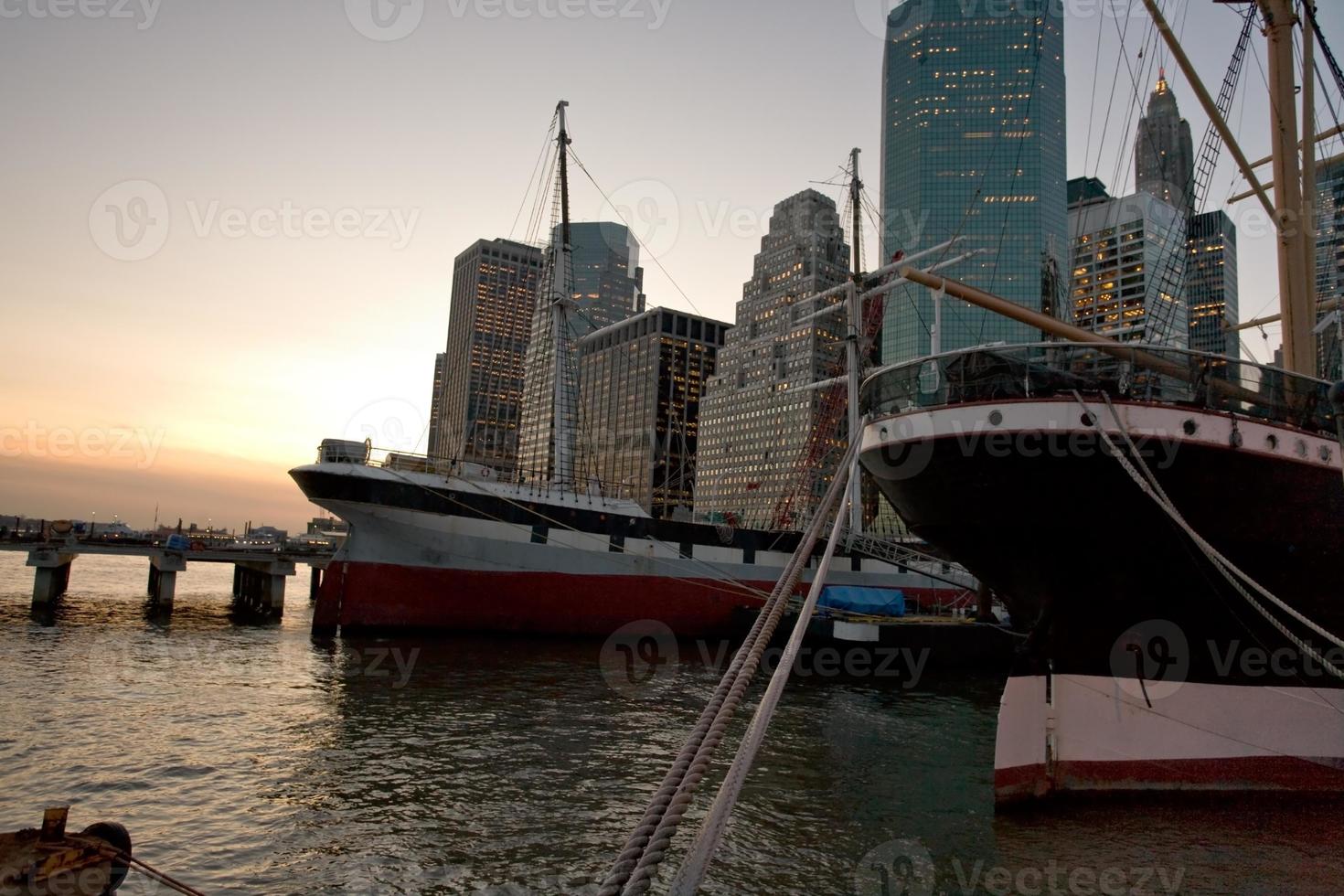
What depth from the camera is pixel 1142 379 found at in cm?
949

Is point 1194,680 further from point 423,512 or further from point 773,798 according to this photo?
point 423,512

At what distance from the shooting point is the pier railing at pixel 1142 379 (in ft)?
31.0

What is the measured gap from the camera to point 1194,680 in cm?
961

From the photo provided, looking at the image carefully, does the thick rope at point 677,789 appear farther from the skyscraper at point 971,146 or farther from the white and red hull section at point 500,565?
the skyscraper at point 971,146

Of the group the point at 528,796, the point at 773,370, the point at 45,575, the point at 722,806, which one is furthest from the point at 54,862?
the point at 773,370

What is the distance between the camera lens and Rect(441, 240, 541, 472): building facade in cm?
11594

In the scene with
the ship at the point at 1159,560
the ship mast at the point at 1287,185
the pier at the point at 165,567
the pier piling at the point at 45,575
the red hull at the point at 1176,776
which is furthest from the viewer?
the pier at the point at 165,567

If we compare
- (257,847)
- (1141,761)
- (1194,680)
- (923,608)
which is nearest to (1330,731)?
(1194,680)

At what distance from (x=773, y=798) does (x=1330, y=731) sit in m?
7.73

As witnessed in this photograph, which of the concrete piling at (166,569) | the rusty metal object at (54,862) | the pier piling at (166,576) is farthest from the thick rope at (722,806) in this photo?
the pier piling at (166,576)

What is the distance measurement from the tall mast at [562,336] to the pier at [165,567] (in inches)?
646

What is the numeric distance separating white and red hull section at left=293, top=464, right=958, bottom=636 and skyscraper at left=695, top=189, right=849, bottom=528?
99.5m

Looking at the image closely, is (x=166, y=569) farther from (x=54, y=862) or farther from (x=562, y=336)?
(x=54, y=862)

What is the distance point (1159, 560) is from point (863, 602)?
42.4ft
